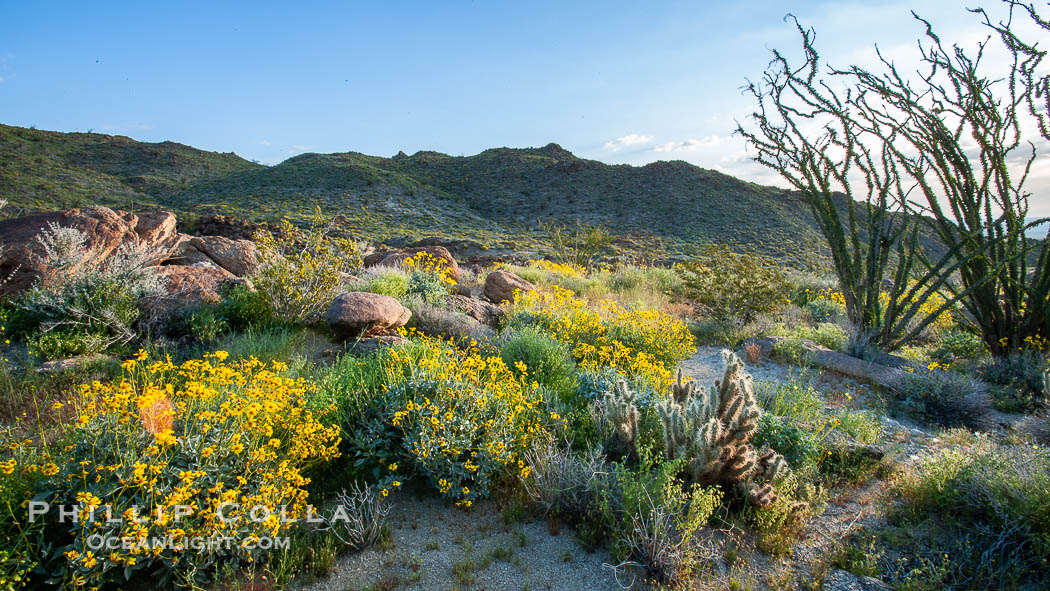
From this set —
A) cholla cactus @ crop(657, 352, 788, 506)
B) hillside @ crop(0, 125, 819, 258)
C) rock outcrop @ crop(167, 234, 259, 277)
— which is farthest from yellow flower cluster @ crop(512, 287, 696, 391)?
hillside @ crop(0, 125, 819, 258)

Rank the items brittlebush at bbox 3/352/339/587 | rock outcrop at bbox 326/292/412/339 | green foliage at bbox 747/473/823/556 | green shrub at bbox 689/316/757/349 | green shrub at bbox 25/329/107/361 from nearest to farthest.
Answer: brittlebush at bbox 3/352/339/587 < green foliage at bbox 747/473/823/556 < green shrub at bbox 25/329/107/361 < rock outcrop at bbox 326/292/412/339 < green shrub at bbox 689/316/757/349

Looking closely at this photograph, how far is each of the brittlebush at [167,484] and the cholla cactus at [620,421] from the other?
2036 millimetres

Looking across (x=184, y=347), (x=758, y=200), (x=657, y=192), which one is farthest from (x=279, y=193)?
(x=758, y=200)

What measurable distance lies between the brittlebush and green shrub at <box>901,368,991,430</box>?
6020 millimetres

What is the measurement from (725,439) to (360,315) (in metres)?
4.37

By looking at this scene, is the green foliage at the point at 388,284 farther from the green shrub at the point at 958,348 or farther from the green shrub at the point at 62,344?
the green shrub at the point at 958,348

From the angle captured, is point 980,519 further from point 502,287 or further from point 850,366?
point 502,287

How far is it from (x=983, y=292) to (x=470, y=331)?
7.36 m

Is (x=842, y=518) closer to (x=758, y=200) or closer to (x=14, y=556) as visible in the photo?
(x=14, y=556)

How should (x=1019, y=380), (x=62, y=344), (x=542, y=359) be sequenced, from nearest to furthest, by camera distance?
(x=62, y=344), (x=542, y=359), (x=1019, y=380)

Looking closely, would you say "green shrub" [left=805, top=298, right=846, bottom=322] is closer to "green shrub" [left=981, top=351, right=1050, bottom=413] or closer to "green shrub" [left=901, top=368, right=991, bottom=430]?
"green shrub" [left=981, top=351, right=1050, bottom=413]

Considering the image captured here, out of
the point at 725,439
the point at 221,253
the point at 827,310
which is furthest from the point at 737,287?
the point at 221,253

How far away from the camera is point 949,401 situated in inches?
213

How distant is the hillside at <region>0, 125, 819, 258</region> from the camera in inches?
1199
